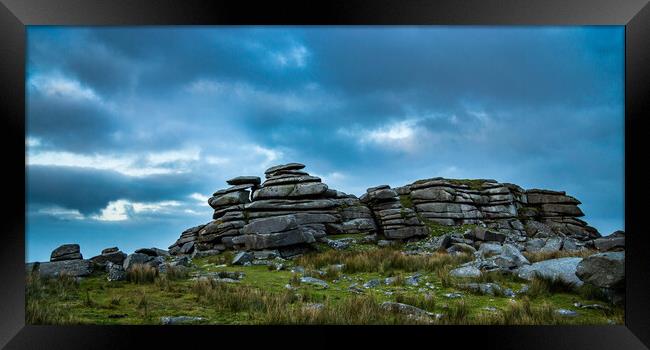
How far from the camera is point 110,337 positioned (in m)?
5.54

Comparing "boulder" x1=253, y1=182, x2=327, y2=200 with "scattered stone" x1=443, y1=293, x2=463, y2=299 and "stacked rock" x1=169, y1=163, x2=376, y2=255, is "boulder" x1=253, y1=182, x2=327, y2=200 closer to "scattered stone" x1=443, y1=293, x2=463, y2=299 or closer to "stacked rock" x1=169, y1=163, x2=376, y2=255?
"stacked rock" x1=169, y1=163, x2=376, y2=255

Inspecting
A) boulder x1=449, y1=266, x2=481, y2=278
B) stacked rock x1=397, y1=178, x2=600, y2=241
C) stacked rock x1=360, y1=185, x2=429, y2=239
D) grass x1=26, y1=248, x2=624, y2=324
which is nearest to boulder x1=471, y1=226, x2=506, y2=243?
stacked rock x1=360, y1=185, x2=429, y2=239

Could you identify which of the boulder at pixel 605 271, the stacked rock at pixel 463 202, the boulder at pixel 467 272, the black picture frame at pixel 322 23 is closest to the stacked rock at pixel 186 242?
the stacked rock at pixel 463 202

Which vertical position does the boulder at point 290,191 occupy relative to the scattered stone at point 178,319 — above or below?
above

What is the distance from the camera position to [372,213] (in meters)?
26.5

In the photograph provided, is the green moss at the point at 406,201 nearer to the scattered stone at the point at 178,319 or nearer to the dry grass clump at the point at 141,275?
the dry grass clump at the point at 141,275

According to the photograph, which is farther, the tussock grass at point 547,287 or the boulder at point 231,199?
the boulder at point 231,199

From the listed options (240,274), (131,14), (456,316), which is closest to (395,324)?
(456,316)

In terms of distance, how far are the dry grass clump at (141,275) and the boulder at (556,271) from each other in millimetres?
9256

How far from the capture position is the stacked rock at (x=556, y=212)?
32609 millimetres

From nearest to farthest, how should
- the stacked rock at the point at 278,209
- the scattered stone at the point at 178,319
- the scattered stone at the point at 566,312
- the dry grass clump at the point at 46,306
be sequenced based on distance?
the dry grass clump at the point at 46,306, the scattered stone at the point at 178,319, the scattered stone at the point at 566,312, the stacked rock at the point at 278,209

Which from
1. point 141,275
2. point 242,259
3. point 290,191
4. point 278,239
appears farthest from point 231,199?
point 141,275

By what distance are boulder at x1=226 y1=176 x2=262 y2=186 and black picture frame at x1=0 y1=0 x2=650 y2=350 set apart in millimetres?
19779

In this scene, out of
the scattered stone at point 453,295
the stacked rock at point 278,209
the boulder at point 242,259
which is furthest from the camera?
the stacked rock at point 278,209
